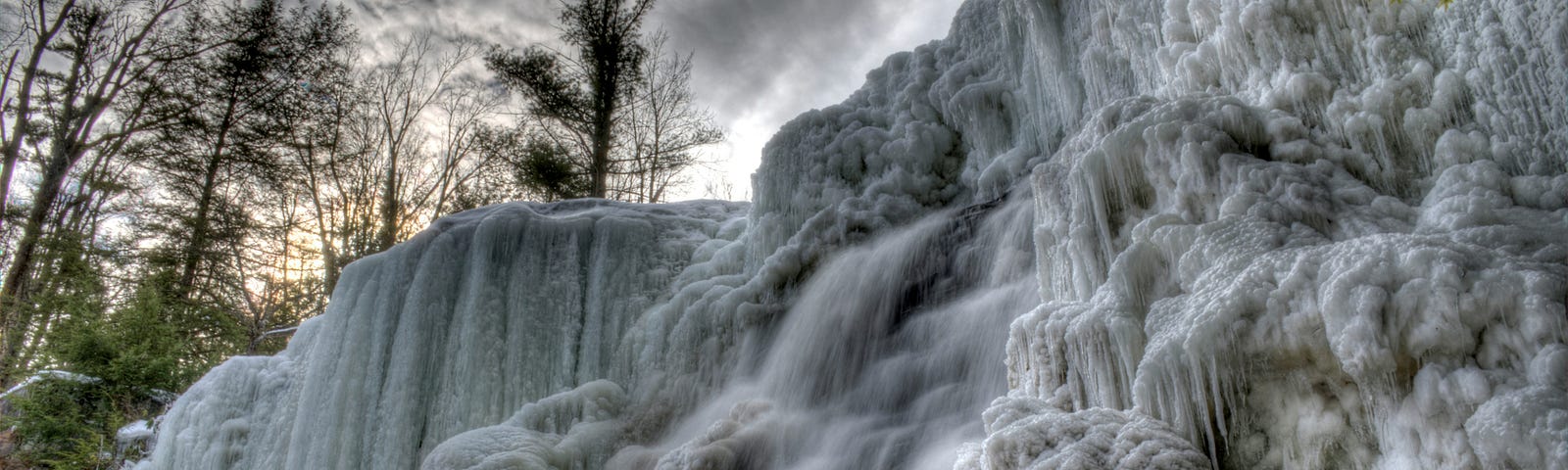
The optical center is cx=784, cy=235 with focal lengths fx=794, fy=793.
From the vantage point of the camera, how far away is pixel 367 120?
15.0m

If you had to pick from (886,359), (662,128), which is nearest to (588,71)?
(662,128)

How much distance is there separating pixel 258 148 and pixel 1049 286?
15.2 metres

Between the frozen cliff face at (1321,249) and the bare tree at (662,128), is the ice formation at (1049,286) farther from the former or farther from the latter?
the bare tree at (662,128)

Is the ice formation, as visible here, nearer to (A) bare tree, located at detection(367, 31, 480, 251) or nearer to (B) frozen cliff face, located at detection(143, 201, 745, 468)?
(B) frozen cliff face, located at detection(143, 201, 745, 468)

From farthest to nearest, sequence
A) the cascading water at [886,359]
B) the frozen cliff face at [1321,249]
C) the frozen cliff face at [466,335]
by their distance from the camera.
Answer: the frozen cliff face at [466,335], the cascading water at [886,359], the frozen cliff face at [1321,249]

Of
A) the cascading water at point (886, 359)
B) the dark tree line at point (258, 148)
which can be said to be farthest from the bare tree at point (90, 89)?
the cascading water at point (886, 359)

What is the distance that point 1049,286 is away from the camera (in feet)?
10.8

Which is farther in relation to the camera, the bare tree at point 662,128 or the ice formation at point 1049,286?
the bare tree at point 662,128

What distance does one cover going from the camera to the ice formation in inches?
73.9

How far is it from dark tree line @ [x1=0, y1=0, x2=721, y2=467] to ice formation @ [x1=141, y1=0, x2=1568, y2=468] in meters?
6.30

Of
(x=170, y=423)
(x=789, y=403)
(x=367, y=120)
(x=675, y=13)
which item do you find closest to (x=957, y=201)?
(x=789, y=403)

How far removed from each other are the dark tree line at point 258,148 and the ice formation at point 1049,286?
6.30 m

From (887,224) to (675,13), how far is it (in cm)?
994

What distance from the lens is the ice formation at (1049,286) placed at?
6.15ft
